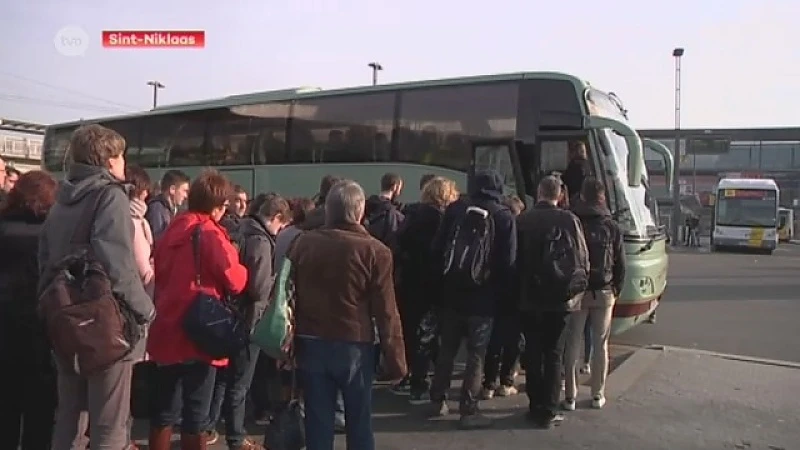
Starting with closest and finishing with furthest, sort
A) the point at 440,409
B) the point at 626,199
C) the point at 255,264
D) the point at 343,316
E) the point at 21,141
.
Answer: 1. the point at 343,316
2. the point at 255,264
3. the point at 440,409
4. the point at 626,199
5. the point at 21,141

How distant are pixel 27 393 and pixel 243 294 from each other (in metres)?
1.44

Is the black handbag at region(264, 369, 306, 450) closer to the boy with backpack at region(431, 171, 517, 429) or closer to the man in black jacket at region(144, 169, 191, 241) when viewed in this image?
the boy with backpack at region(431, 171, 517, 429)

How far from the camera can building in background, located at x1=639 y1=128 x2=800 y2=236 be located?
4478 cm

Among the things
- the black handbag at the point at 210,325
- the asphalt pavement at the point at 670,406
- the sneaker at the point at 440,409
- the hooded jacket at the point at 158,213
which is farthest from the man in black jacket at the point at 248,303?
the sneaker at the point at 440,409

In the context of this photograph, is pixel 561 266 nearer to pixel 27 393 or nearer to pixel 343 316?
pixel 343 316

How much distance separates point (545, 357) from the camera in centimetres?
617

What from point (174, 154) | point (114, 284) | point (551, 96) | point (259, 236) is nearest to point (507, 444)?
point (259, 236)

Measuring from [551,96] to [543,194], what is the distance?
4677mm

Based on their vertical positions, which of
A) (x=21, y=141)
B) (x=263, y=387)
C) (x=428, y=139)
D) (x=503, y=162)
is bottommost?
(x=263, y=387)

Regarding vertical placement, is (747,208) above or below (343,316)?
above

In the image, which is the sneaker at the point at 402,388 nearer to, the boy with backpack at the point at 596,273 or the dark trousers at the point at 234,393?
the boy with backpack at the point at 596,273

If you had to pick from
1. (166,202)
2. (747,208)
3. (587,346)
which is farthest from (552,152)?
(747,208)

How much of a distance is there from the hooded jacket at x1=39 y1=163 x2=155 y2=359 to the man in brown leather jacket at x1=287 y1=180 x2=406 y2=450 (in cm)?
91

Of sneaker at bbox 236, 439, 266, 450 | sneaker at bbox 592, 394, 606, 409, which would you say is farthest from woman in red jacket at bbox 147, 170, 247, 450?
sneaker at bbox 592, 394, 606, 409
